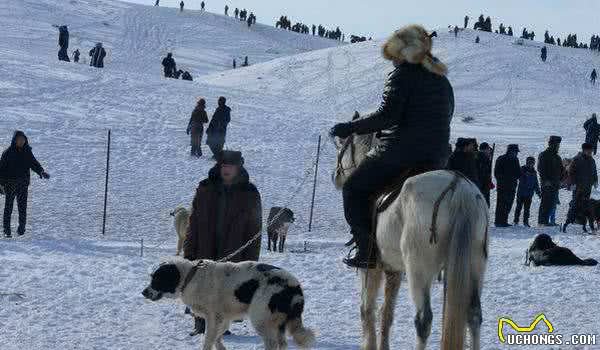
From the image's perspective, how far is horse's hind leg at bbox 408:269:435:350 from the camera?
6699 mm

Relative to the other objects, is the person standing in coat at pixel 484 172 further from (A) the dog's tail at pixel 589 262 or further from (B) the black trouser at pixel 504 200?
(A) the dog's tail at pixel 589 262

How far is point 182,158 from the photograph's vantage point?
25.9 meters

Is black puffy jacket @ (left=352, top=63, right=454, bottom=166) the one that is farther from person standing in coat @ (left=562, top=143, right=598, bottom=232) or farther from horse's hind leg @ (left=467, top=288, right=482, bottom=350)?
person standing in coat @ (left=562, top=143, right=598, bottom=232)

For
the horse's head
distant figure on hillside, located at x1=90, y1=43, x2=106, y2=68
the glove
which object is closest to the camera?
the glove

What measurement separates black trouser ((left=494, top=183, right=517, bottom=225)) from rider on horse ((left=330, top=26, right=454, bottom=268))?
11.6m

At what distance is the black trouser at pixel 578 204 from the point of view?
18.0 metres

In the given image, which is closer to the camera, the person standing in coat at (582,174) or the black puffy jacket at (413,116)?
the black puffy jacket at (413,116)

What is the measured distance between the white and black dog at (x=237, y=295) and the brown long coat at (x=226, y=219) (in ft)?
2.77

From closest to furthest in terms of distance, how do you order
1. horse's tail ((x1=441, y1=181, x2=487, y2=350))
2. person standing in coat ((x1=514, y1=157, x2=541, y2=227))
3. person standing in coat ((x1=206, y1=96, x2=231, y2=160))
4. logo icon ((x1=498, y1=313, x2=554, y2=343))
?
horse's tail ((x1=441, y1=181, x2=487, y2=350)) → logo icon ((x1=498, y1=313, x2=554, y2=343)) → person standing in coat ((x1=514, y1=157, x2=541, y2=227)) → person standing in coat ((x1=206, y1=96, x2=231, y2=160))

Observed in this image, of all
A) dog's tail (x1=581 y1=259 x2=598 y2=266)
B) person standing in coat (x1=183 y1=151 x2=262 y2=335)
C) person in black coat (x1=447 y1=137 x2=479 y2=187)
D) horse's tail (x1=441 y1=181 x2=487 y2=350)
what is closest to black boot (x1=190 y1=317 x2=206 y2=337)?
person standing in coat (x1=183 y1=151 x2=262 y2=335)

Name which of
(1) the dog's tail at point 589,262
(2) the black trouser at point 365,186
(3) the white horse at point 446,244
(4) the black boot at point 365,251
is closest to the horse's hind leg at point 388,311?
(4) the black boot at point 365,251

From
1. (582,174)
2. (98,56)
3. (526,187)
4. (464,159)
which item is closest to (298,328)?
(464,159)

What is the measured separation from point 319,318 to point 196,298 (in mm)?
2080

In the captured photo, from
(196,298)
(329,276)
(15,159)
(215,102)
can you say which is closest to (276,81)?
(215,102)
